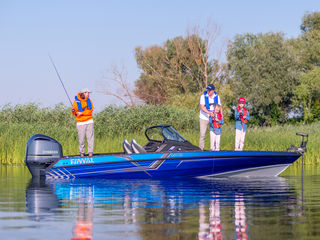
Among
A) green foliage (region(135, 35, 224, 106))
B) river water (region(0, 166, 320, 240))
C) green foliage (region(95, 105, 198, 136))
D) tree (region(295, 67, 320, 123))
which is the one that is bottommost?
river water (region(0, 166, 320, 240))

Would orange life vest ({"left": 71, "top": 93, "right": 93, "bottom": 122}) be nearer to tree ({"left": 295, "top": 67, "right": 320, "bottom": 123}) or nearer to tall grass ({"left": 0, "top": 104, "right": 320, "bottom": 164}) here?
tall grass ({"left": 0, "top": 104, "right": 320, "bottom": 164})

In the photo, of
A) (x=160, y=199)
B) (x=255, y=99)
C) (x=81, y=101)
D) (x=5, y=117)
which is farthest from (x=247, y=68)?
(x=160, y=199)

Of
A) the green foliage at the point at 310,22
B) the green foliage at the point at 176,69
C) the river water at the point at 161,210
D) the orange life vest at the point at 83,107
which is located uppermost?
the green foliage at the point at 310,22

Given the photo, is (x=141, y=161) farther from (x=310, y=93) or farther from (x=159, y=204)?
(x=310, y=93)

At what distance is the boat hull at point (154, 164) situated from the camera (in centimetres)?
1357

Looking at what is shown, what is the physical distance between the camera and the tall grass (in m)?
20.6

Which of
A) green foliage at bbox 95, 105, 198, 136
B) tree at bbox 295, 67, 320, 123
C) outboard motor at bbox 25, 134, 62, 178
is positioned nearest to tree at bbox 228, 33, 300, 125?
tree at bbox 295, 67, 320, 123

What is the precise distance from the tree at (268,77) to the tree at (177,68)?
2385 mm

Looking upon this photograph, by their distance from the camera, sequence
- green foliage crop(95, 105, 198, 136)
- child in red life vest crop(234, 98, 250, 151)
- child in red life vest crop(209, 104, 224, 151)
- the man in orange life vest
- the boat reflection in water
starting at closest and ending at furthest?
the boat reflection in water, the man in orange life vest, child in red life vest crop(209, 104, 224, 151), child in red life vest crop(234, 98, 250, 151), green foliage crop(95, 105, 198, 136)

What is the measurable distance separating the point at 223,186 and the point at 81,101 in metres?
4.09

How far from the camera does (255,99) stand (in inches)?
1953

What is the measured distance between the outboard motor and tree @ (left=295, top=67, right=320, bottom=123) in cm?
3652

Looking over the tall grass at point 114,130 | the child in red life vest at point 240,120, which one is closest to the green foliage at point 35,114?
the tall grass at point 114,130

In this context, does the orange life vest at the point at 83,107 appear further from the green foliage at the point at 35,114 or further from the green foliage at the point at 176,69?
the green foliage at the point at 176,69
